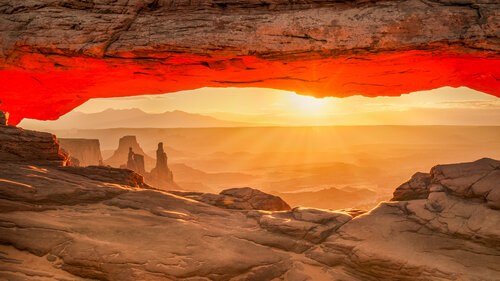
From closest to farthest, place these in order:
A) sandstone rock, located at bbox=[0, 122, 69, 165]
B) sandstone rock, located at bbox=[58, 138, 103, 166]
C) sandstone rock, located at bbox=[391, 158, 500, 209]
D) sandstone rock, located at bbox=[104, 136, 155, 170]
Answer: sandstone rock, located at bbox=[391, 158, 500, 209], sandstone rock, located at bbox=[0, 122, 69, 165], sandstone rock, located at bbox=[58, 138, 103, 166], sandstone rock, located at bbox=[104, 136, 155, 170]

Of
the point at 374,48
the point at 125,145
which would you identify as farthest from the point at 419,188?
the point at 125,145

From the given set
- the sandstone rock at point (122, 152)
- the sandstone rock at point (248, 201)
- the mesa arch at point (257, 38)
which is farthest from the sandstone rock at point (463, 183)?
the sandstone rock at point (122, 152)

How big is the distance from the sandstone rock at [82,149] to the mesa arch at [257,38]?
49.2 metres

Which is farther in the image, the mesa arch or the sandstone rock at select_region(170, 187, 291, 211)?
the sandstone rock at select_region(170, 187, 291, 211)

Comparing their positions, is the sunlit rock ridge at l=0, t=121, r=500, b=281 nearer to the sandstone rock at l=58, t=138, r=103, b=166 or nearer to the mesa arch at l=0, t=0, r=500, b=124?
the mesa arch at l=0, t=0, r=500, b=124

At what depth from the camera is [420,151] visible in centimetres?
14000

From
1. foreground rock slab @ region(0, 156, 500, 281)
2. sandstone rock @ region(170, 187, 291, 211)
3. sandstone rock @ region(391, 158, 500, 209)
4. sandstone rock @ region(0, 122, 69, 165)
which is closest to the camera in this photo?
foreground rock slab @ region(0, 156, 500, 281)

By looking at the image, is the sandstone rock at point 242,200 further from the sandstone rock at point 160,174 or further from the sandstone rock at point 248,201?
the sandstone rock at point 160,174

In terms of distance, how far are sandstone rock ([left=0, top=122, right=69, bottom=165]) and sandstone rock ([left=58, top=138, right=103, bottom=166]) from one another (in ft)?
154

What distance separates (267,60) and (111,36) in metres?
4.63

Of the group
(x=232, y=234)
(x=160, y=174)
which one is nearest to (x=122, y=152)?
(x=160, y=174)

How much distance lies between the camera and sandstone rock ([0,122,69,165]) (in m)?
9.55

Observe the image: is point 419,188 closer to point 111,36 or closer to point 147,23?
point 147,23

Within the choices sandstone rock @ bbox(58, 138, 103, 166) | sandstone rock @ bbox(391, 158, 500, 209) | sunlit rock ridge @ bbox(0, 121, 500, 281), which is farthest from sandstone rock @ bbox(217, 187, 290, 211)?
sandstone rock @ bbox(58, 138, 103, 166)
